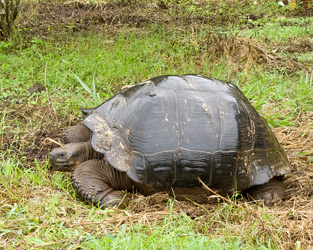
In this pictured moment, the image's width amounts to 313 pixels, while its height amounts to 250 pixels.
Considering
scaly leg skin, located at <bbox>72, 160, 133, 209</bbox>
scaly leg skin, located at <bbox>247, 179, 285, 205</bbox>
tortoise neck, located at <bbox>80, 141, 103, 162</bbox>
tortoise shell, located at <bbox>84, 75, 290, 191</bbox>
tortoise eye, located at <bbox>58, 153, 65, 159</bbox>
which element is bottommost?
scaly leg skin, located at <bbox>247, 179, 285, 205</bbox>

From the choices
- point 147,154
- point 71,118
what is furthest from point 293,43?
point 147,154

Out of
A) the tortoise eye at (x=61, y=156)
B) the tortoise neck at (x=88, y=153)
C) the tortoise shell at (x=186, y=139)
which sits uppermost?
the tortoise shell at (x=186, y=139)

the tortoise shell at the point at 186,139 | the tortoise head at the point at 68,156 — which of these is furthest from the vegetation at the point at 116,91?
the tortoise shell at the point at 186,139

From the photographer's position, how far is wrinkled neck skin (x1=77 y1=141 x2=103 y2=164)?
3.39m

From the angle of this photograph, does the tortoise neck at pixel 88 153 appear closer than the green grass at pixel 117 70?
Yes

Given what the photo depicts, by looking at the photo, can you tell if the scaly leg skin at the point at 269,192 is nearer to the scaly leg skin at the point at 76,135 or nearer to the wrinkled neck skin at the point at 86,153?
the wrinkled neck skin at the point at 86,153

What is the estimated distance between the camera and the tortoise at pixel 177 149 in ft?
10.0

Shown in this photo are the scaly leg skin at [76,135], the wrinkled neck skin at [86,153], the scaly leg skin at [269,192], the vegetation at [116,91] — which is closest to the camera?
the vegetation at [116,91]

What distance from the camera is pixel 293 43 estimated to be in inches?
286

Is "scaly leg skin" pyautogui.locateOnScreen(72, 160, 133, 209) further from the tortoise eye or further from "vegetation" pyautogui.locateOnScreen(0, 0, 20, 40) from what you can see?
"vegetation" pyautogui.locateOnScreen(0, 0, 20, 40)

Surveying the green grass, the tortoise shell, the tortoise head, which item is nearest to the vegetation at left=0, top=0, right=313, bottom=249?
the green grass

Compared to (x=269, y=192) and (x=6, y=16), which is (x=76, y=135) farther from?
(x=6, y=16)

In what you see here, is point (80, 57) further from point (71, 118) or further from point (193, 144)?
point (193, 144)

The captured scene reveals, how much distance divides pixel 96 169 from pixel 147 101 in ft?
2.35
